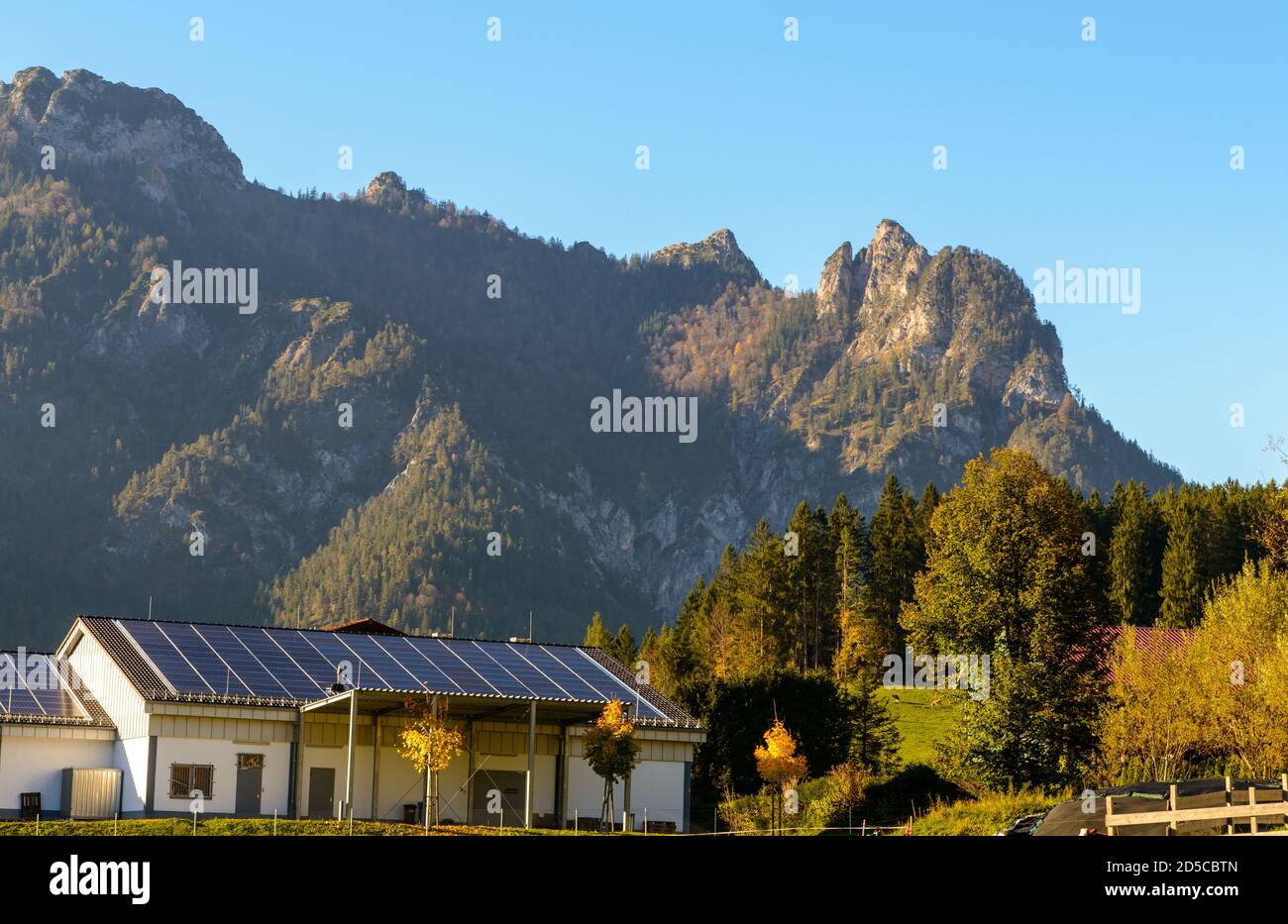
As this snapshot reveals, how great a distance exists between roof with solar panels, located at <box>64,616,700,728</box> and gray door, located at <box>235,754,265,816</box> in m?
2.05

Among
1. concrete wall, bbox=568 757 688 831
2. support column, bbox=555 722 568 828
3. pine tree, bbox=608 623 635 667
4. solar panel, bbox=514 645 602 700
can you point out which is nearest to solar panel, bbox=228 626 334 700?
support column, bbox=555 722 568 828

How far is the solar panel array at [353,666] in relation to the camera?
60281 mm

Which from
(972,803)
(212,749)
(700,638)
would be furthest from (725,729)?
(700,638)

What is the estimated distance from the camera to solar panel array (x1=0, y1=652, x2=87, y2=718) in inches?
2322

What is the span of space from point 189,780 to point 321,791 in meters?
4.55

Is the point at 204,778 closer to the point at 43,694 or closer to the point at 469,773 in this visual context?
the point at 43,694

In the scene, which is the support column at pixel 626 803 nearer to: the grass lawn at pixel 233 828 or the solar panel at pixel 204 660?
the grass lawn at pixel 233 828

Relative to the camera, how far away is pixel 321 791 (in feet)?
193

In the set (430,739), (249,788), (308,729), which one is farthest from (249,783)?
(430,739)

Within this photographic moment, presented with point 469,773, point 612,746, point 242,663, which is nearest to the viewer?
point 612,746
